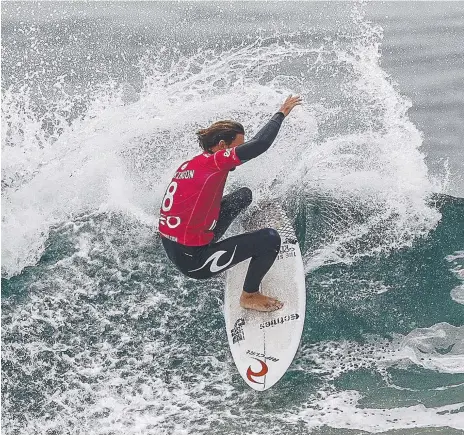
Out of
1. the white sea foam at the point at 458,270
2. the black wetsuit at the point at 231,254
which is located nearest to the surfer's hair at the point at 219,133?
the black wetsuit at the point at 231,254

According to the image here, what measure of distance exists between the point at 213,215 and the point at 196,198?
232 mm

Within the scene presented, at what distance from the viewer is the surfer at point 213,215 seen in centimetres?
480

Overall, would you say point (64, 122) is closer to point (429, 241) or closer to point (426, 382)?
point (429, 241)

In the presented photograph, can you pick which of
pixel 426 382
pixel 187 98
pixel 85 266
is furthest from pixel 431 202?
pixel 85 266

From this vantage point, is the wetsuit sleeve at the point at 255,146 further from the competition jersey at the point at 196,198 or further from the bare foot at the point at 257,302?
the bare foot at the point at 257,302

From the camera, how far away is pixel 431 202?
639 cm

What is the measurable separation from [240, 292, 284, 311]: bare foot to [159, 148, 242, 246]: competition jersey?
0.57 metres

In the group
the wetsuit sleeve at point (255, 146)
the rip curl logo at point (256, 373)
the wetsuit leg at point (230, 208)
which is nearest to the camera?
the wetsuit sleeve at point (255, 146)

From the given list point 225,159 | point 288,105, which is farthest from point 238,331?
point 288,105

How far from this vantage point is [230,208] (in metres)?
5.46

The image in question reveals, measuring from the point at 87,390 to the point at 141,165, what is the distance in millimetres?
2242

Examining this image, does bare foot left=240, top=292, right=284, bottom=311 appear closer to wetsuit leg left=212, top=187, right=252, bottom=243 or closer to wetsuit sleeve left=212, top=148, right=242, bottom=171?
wetsuit leg left=212, top=187, right=252, bottom=243

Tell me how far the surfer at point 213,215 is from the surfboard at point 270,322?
0.11 meters

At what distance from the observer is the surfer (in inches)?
189
